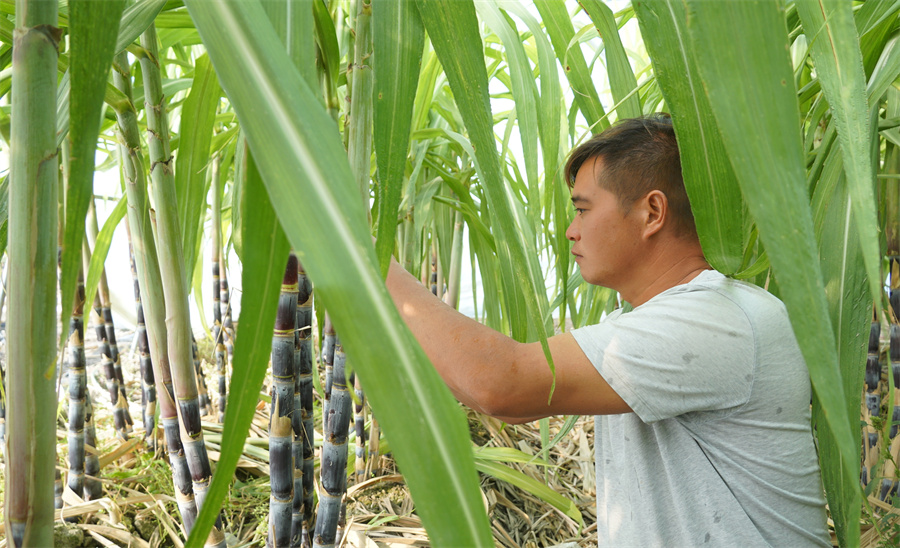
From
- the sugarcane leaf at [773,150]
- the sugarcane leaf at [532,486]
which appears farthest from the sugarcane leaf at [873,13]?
the sugarcane leaf at [532,486]

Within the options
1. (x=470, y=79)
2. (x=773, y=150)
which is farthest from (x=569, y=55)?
(x=773, y=150)

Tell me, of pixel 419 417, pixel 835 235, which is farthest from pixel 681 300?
pixel 419 417

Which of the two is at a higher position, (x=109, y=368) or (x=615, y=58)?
(x=615, y=58)

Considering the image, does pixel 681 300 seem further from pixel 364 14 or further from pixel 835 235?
pixel 364 14

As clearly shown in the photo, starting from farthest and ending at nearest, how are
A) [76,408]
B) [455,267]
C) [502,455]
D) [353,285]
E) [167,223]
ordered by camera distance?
1. [455,267]
2. [502,455]
3. [76,408]
4. [167,223]
5. [353,285]

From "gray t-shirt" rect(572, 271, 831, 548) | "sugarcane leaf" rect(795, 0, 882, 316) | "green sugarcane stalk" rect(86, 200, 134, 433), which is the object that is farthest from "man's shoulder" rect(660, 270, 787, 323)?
"green sugarcane stalk" rect(86, 200, 134, 433)

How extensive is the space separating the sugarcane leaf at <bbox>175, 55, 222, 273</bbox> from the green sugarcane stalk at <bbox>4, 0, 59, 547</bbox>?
278 mm

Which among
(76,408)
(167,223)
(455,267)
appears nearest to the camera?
(167,223)

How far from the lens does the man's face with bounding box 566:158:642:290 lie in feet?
2.26

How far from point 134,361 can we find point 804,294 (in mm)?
2492

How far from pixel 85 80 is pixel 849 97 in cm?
28

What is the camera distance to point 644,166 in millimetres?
684

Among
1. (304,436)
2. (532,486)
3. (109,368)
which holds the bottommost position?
(532,486)

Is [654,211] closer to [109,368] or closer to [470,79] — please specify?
[470,79]
